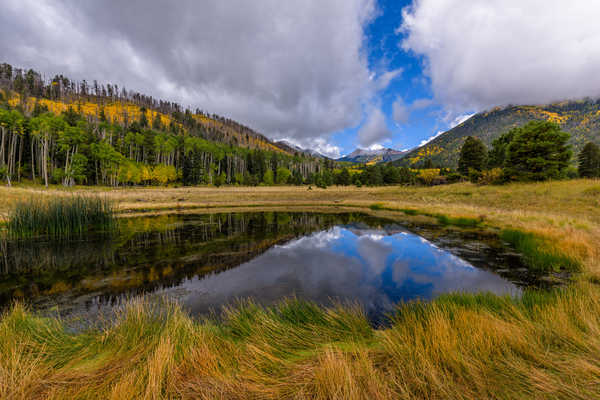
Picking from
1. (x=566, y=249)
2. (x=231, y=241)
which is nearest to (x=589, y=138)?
(x=566, y=249)

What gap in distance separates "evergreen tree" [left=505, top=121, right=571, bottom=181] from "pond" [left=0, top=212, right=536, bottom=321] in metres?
25.9

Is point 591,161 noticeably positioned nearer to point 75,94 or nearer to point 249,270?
point 249,270

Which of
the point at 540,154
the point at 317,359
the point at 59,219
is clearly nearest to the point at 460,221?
the point at 317,359

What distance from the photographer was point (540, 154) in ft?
102

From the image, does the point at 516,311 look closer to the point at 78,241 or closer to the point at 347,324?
the point at 347,324

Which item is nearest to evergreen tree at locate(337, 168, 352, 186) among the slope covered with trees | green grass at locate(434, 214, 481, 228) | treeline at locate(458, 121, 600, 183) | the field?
the slope covered with trees

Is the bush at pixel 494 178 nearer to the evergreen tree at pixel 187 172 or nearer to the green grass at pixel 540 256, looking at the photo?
Result: the green grass at pixel 540 256

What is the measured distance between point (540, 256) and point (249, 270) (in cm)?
1224

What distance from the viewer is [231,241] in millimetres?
14625

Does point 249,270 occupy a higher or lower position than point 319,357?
lower

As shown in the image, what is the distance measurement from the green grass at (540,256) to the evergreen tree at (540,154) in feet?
88.3

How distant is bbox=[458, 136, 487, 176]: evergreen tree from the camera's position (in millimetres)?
51062

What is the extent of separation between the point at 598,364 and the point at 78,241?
20418 mm

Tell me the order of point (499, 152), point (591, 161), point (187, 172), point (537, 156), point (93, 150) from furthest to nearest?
point (187, 172)
point (93, 150)
point (499, 152)
point (591, 161)
point (537, 156)
